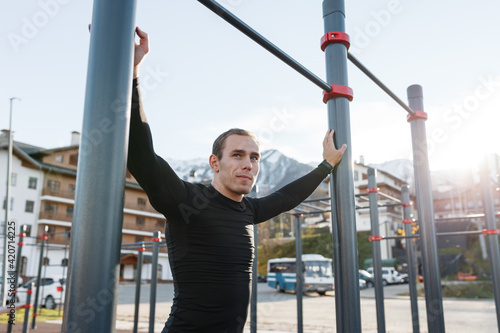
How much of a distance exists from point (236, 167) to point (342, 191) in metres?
0.60

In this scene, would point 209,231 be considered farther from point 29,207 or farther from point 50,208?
point 50,208

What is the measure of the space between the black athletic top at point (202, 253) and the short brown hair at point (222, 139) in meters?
0.18

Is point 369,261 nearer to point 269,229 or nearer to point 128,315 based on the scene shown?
point 269,229

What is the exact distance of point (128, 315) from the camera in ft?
39.2

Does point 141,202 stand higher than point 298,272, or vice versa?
point 141,202

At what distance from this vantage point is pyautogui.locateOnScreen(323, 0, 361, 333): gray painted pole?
195cm

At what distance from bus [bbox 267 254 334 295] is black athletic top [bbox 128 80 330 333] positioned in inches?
716

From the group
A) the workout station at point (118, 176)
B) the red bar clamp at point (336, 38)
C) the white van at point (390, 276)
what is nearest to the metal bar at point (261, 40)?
the workout station at point (118, 176)

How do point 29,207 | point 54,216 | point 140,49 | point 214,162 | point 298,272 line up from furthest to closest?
1. point 54,216
2. point 29,207
3. point 298,272
4. point 214,162
5. point 140,49

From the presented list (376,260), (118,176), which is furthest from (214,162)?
(376,260)

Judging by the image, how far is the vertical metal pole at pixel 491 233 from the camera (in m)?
5.11

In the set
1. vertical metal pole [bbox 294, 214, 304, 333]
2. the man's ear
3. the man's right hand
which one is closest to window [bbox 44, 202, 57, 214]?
vertical metal pole [bbox 294, 214, 304, 333]

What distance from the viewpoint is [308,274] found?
2033 centimetres

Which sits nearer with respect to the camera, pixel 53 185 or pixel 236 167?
pixel 236 167
